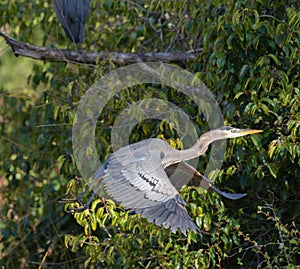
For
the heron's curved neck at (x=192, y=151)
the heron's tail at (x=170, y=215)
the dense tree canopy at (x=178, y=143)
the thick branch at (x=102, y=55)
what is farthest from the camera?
the thick branch at (x=102, y=55)

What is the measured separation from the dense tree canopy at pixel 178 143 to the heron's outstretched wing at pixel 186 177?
0.17ft

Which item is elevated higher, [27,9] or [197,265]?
[27,9]

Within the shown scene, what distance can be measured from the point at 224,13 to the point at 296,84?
515 mm

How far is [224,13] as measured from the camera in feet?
11.9

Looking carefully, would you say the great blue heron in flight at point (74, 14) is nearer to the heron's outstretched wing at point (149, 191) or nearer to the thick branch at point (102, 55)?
the thick branch at point (102, 55)

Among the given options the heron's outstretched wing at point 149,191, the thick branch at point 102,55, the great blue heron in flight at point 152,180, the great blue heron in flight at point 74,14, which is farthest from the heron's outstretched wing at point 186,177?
the great blue heron in flight at point 74,14

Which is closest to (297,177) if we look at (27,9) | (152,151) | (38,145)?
(152,151)

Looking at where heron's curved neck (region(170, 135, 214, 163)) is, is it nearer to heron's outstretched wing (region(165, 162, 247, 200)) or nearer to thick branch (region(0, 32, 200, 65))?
heron's outstretched wing (region(165, 162, 247, 200))

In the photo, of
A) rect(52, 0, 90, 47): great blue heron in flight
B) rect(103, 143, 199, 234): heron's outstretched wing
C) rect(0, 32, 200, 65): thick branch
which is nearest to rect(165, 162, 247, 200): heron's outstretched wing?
rect(103, 143, 199, 234): heron's outstretched wing

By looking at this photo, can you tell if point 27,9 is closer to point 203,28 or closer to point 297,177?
point 203,28

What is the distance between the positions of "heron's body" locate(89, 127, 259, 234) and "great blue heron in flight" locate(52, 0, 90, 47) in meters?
1.73

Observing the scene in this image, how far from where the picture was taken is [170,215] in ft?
9.02

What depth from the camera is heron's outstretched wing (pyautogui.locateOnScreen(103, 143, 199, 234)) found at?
2.76 metres

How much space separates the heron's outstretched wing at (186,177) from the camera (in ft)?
10.00
